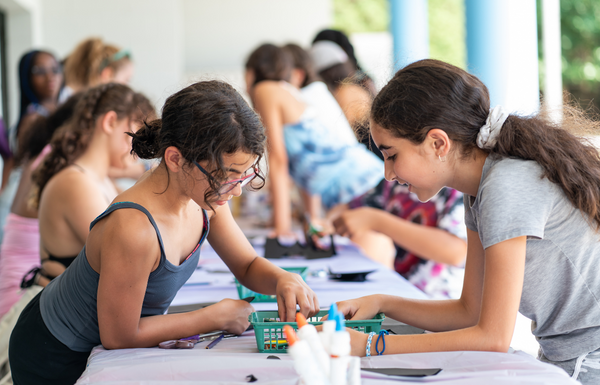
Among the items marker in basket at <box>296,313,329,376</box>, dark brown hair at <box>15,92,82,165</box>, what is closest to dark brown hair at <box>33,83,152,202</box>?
dark brown hair at <box>15,92,82,165</box>

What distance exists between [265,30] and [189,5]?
107 cm

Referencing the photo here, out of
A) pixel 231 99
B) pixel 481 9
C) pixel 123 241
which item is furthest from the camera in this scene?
pixel 481 9

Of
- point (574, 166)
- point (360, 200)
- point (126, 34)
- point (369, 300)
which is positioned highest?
point (126, 34)

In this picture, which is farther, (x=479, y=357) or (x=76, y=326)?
(x=76, y=326)

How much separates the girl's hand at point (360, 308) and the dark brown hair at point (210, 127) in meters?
0.37

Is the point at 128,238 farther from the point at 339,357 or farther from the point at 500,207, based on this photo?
the point at 500,207

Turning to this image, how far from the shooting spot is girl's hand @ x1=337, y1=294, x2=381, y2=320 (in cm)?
113

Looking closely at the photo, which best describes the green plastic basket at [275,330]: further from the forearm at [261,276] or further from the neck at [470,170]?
the neck at [470,170]

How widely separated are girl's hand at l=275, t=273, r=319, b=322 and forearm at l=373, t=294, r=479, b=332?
0.48 feet

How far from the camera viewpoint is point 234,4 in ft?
22.7

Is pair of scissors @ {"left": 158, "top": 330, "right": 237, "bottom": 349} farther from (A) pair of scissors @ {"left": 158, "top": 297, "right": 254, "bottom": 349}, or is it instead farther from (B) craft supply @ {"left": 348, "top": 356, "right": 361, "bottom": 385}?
(B) craft supply @ {"left": 348, "top": 356, "right": 361, "bottom": 385}

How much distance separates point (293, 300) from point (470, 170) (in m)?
0.49

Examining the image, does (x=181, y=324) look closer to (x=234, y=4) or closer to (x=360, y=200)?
(x=360, y=200)

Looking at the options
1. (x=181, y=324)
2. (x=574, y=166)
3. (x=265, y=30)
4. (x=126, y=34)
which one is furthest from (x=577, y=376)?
(x=265, y=30)
